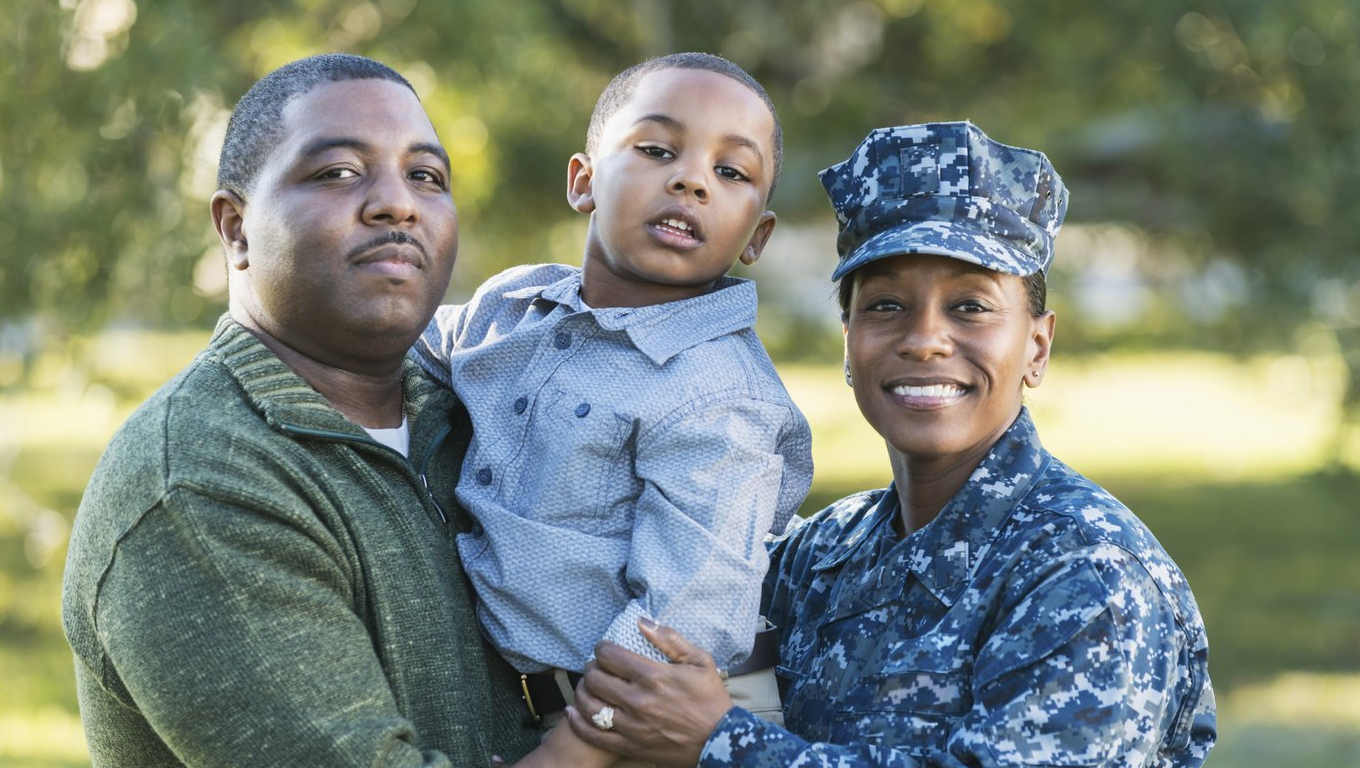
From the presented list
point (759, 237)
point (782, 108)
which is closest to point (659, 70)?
point (759, 237)

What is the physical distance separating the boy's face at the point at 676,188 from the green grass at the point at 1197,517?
5.86 meters

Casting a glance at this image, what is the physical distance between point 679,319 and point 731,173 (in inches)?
14.3

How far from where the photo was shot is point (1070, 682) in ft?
8.71

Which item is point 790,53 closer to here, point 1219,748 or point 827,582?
point 1219,748

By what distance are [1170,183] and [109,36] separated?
284 inches

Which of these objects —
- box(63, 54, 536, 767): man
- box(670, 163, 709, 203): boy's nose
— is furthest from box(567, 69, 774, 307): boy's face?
box(63, 54, 536, 767): man

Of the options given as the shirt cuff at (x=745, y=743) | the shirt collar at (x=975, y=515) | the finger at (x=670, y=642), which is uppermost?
the shirt collar at (x=975, y=515)

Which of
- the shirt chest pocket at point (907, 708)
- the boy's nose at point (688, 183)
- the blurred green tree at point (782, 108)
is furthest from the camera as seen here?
the blurred green tree at point (782, 108)

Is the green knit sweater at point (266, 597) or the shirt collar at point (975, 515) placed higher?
the shirt collar at point (975, 515)

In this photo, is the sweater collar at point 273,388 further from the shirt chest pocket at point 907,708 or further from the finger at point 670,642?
the shirt chest pocket at point 907,708

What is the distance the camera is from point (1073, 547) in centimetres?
278

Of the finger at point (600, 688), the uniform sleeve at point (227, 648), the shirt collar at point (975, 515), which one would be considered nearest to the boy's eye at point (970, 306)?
the shirt collar at point (975, 515)

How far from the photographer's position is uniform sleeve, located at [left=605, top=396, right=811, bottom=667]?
116 inches

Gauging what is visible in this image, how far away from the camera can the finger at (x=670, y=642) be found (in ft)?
9.56
